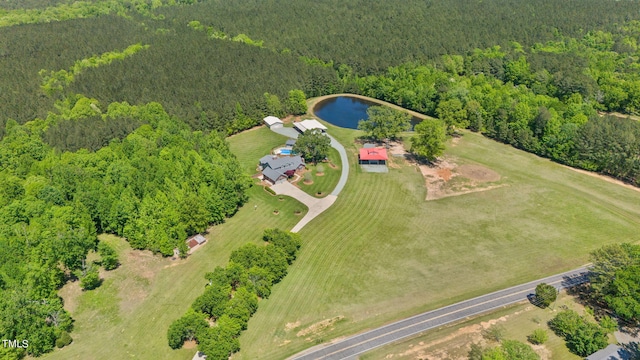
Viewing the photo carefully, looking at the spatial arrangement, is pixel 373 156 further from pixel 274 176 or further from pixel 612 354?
pixel 612 354

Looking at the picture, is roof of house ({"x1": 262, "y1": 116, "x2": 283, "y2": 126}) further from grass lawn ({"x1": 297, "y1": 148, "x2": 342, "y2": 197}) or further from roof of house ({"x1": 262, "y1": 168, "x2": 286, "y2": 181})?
roof of house ({"x1": 262, "y1": 168, "x2": 286, "y2": 181})

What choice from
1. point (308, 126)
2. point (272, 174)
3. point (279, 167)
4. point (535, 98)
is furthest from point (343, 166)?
point (535, 98)

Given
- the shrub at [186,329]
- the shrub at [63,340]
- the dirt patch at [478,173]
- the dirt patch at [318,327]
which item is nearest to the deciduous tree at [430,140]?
the dirt patch at [478,173]

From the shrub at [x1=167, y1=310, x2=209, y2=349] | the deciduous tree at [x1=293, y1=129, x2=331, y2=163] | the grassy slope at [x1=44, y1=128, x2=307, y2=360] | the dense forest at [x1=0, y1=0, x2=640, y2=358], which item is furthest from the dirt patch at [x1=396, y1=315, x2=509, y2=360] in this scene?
the deciduous tree at [x1=293, y1=129, x2=331, y2=163]

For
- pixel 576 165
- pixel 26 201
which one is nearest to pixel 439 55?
pixel 576 165

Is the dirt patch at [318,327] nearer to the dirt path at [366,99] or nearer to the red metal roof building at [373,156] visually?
the red metal roof building at [373,156]
